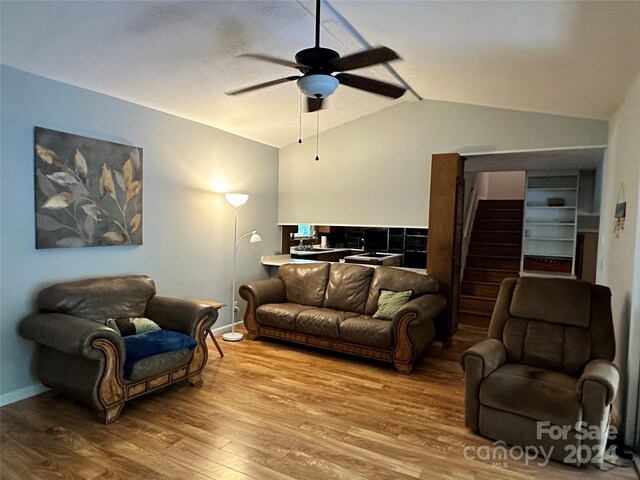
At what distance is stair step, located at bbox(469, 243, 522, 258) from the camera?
21.2 feet

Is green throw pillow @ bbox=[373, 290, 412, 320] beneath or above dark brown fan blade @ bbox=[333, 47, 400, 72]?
beneath

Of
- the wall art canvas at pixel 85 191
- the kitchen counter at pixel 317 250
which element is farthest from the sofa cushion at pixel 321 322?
the wall art canvas at pixel 85 191

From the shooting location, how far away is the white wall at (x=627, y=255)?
2.37m

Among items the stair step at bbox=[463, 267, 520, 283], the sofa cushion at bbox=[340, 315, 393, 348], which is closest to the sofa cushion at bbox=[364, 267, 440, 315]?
the sofa cushion at bbox=[340, 315, 393, 348]

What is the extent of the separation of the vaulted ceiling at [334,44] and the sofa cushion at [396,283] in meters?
2.03

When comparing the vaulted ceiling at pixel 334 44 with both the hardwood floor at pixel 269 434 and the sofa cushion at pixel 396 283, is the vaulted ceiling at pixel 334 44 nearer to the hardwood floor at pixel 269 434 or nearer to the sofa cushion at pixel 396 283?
the sofa cushion at pixel 396 283

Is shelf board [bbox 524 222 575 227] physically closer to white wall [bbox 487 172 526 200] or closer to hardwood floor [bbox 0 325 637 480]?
white wall [bbox 487 172 526 200]

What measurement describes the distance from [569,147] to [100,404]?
15.6 ft

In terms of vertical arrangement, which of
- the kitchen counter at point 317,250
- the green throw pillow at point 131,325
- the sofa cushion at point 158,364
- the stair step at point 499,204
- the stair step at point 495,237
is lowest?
the sofa cushion at point 158,364

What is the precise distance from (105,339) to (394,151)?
3779 mm

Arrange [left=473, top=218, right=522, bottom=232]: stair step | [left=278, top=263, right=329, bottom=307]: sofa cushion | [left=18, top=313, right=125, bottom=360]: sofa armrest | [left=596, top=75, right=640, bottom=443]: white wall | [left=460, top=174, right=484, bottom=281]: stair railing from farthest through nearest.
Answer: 1. [left=473, top=218, right=522, bottom=232]: stair step
2. [left=460, top=174, right=484, bottom=281]: stair railing
3. [left=278, top=263, right=329, bottom=307]: sofa cushion
4. [left=18, top=313, right=125, bottom=360]: sofa armrest
5. [left=596, top=75, right=640, bottom=443]: white wall

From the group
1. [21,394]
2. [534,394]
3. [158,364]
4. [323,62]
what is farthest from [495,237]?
[21,394]

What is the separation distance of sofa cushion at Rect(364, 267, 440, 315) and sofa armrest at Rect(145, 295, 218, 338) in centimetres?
180

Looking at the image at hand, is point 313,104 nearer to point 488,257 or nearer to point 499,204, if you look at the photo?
point 488,257
